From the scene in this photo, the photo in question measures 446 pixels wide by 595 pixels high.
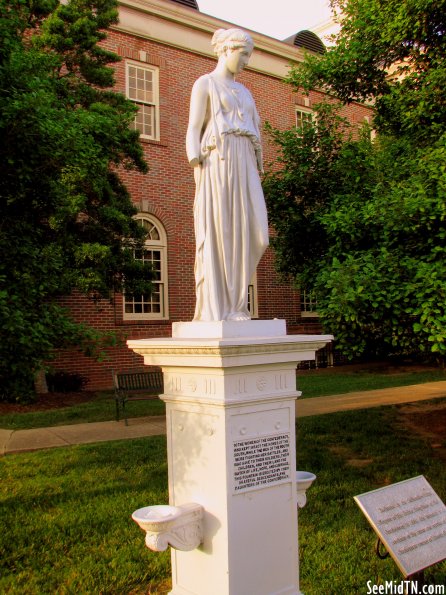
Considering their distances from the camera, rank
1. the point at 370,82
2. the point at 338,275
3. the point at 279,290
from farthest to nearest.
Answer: the point at 279,290 < the point at 370,82 < the point at 338,275

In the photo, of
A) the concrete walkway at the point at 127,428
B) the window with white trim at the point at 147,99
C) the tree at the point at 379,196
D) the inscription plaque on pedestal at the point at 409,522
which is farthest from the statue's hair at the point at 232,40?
the window with white trim at the point at 147,99

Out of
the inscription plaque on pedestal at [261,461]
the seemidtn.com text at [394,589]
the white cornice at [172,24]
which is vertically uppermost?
Answer: the white cornice at [172,24]

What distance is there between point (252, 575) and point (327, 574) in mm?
984

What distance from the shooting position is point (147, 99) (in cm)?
1592

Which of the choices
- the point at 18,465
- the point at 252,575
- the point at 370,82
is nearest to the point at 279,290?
the point at 370,82

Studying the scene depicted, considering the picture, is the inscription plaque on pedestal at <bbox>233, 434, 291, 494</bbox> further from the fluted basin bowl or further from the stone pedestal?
the fluted basin bowl

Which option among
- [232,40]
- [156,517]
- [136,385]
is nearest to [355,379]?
[136,385]

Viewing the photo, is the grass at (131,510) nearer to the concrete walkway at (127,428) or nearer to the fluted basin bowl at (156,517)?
the concrete walkway at (127,428)

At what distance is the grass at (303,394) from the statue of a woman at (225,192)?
695cm

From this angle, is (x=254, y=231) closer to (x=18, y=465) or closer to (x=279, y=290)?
(x=18, y=465)

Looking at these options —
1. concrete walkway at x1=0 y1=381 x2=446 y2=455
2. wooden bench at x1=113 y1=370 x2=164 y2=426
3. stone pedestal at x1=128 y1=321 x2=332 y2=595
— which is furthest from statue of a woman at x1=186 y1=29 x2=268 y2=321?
wooden bench at x1=113 y1=370 x2=164 y2=426

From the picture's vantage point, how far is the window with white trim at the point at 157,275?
50.8 feet

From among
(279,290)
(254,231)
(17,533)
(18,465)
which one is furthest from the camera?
(279,290)

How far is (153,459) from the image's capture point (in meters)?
7.56
